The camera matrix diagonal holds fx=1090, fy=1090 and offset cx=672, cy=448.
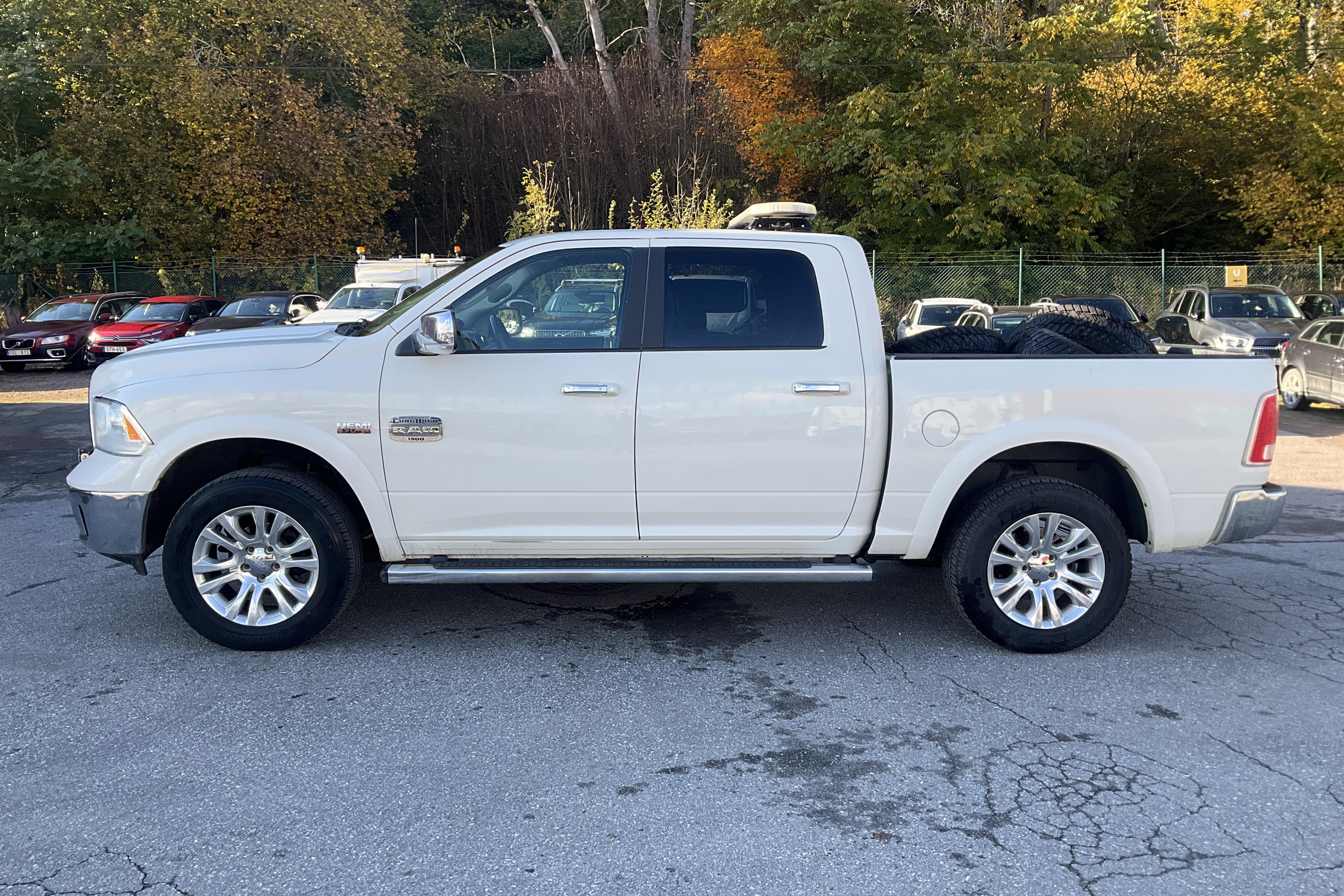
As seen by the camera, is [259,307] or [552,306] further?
[259,307]

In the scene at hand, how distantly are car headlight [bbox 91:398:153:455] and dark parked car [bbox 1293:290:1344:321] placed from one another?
2112cm

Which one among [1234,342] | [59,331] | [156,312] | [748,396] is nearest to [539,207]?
[156,312]

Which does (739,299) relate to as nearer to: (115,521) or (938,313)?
(115,521)

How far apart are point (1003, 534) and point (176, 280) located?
31.4 meters

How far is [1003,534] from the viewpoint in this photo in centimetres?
534

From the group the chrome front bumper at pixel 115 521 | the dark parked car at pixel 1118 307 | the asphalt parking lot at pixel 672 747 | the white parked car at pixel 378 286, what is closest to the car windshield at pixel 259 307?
the white parked car at pixel 378 286

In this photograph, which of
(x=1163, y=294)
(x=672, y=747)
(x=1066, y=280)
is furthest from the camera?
(x=1066, y=280)

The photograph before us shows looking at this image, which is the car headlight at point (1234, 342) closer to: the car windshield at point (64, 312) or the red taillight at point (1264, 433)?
the red taillight at point (1264, 433)

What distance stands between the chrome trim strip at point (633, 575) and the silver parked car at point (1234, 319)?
587 inches

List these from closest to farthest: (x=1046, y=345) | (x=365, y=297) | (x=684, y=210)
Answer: (x=1046, y=345) → (x=365, y=297) → (x=684, y=210)

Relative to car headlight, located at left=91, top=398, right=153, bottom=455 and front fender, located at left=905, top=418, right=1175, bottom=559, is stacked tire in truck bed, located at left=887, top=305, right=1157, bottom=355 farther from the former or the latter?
car headlight, located at left=91, top=398, right=153, bottom=455

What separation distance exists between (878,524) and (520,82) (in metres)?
37.2

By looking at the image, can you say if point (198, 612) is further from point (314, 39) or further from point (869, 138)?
point (314, 39)

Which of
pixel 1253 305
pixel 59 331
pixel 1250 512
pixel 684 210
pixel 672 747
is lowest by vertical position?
pixel 672 747
